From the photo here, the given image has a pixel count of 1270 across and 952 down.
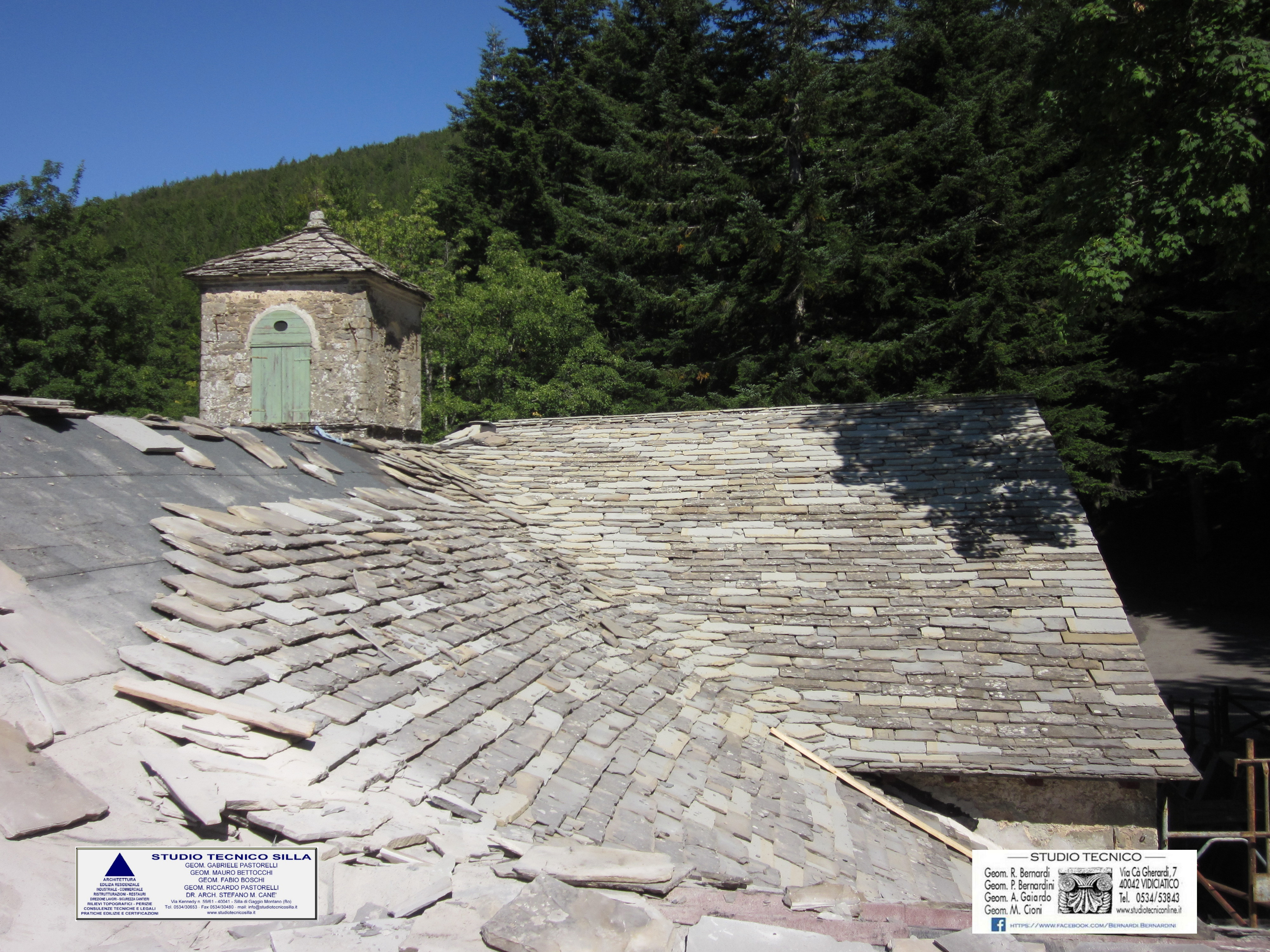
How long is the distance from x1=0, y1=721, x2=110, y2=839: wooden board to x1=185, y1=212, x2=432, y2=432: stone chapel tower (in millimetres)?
9694

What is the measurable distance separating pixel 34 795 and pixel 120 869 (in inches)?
16.8

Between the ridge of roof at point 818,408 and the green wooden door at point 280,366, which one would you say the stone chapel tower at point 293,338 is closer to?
the green wooden door at point 280,366

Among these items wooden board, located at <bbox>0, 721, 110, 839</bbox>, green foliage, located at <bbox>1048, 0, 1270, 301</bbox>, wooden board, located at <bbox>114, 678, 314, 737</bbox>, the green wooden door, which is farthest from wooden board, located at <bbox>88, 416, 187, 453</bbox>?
green foliage, located at <bbox>1048, 0, 1270, 301</bbox>

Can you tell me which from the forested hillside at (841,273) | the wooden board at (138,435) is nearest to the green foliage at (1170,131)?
the forested hillside at (841,273)

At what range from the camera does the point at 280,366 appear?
12.2 m

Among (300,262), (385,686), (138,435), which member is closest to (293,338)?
(300,262)

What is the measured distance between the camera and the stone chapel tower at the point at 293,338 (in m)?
12.0

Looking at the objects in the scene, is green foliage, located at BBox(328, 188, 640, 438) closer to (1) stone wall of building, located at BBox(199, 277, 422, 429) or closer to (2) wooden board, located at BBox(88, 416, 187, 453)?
(1) stone wall of building, located at BBox(199, 277, 422, 429)

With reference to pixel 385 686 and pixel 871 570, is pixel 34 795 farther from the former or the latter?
pixel 871 570

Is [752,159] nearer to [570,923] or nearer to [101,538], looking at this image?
[101,538]

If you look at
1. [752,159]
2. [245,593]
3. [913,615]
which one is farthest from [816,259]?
[245,593]

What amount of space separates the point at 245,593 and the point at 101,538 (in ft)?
2.70

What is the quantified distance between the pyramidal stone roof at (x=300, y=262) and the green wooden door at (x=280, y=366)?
69 cm

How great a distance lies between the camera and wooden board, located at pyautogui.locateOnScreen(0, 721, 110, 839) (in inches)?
97.7
